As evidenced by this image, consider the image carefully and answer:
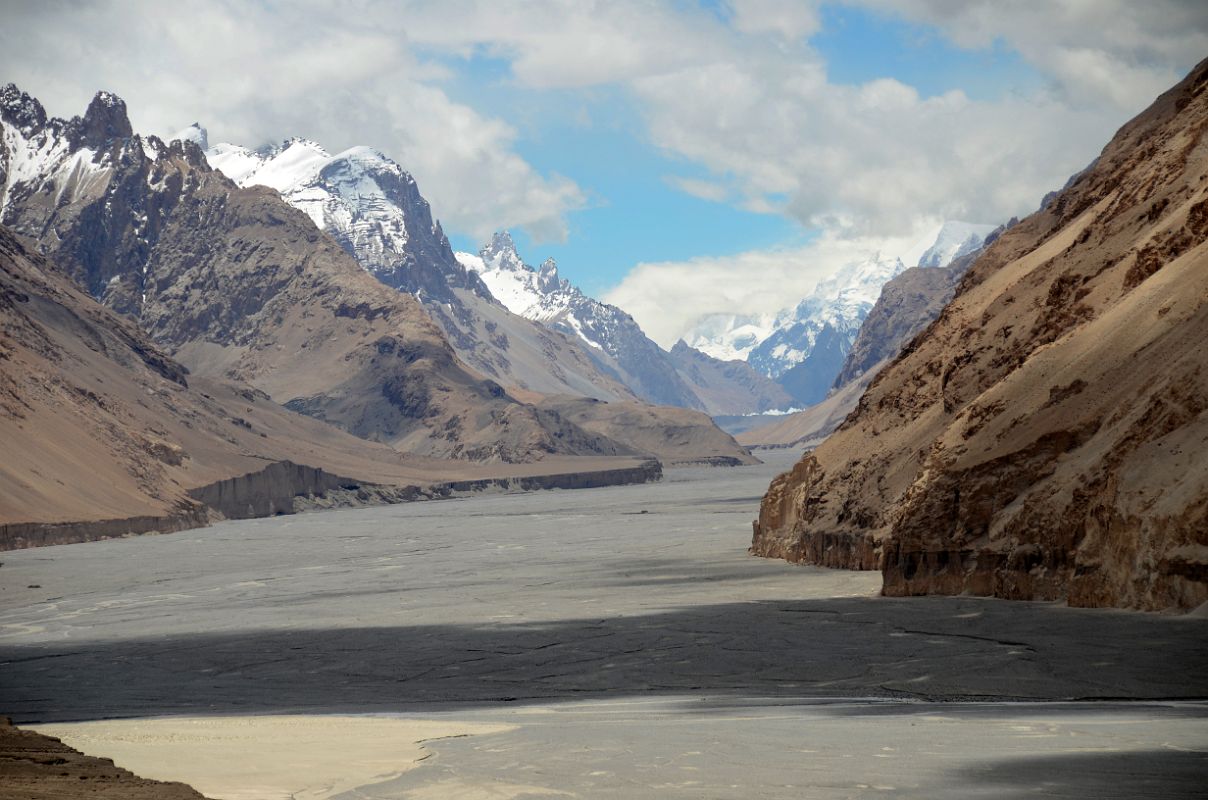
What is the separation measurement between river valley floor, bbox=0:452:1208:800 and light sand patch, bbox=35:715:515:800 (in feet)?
0.33

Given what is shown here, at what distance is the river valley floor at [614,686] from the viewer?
2016 centimetres

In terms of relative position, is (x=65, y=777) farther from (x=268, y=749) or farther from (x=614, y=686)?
(x=614, y=686)

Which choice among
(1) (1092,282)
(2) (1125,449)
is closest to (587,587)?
(1) (1092,282)

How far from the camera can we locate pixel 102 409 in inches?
7672

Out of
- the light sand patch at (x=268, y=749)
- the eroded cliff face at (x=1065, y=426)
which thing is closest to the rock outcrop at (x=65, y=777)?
the light sand patch at (x=268, y=749)

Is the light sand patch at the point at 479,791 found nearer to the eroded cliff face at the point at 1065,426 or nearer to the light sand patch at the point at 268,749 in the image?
the light sand patch at the point at 268,749

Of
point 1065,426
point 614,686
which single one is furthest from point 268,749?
point 1065,426

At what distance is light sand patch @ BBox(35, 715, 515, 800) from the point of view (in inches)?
Answer: 794

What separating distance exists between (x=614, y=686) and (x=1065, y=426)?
60.7ft

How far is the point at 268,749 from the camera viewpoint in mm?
24172

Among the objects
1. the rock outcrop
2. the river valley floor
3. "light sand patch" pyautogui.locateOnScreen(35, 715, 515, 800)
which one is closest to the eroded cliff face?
the river valley floor

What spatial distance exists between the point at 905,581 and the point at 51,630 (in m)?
33.3

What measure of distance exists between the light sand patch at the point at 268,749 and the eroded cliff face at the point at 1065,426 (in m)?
19.7

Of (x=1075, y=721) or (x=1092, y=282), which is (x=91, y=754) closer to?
(x=1075, y=721)
